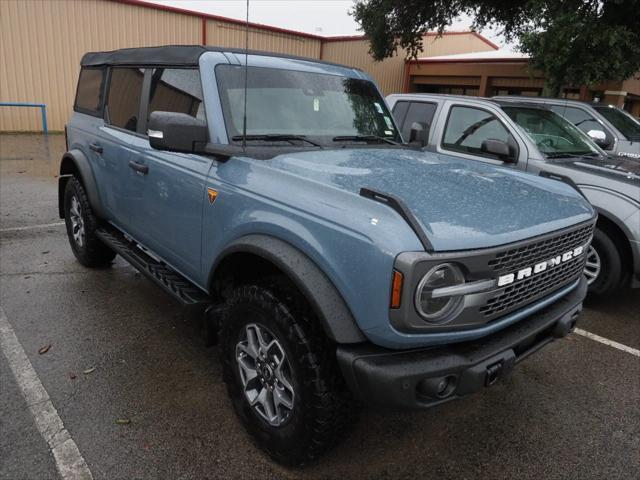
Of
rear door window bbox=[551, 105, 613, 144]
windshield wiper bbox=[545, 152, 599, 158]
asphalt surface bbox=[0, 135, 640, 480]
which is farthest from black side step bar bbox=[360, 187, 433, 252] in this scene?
rear door window bbox=[551, 105, 613, 144]

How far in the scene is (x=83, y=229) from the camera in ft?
15.2

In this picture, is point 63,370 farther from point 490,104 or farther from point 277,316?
point 490,104

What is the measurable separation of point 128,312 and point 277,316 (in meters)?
2.28

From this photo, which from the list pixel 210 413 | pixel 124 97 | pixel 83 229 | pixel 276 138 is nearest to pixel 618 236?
pixel 276 138

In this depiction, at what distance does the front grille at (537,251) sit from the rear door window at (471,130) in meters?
2.69

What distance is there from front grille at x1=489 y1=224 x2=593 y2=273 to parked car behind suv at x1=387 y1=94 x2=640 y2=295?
0.73 meters

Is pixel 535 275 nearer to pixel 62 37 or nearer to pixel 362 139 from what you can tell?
pixel 362 139

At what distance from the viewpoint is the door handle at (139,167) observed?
131 inches

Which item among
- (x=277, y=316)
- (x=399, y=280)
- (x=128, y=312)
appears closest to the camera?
(x=399, y=280)

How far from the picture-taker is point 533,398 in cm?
311

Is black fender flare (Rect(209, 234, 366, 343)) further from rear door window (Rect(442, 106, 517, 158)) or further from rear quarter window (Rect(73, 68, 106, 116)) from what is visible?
rear door window (Rect(442, 106, 517, 158))

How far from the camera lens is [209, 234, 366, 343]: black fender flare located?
1.94 meters

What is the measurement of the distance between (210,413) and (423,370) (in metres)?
1.45

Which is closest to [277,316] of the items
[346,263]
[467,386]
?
[346,263]
